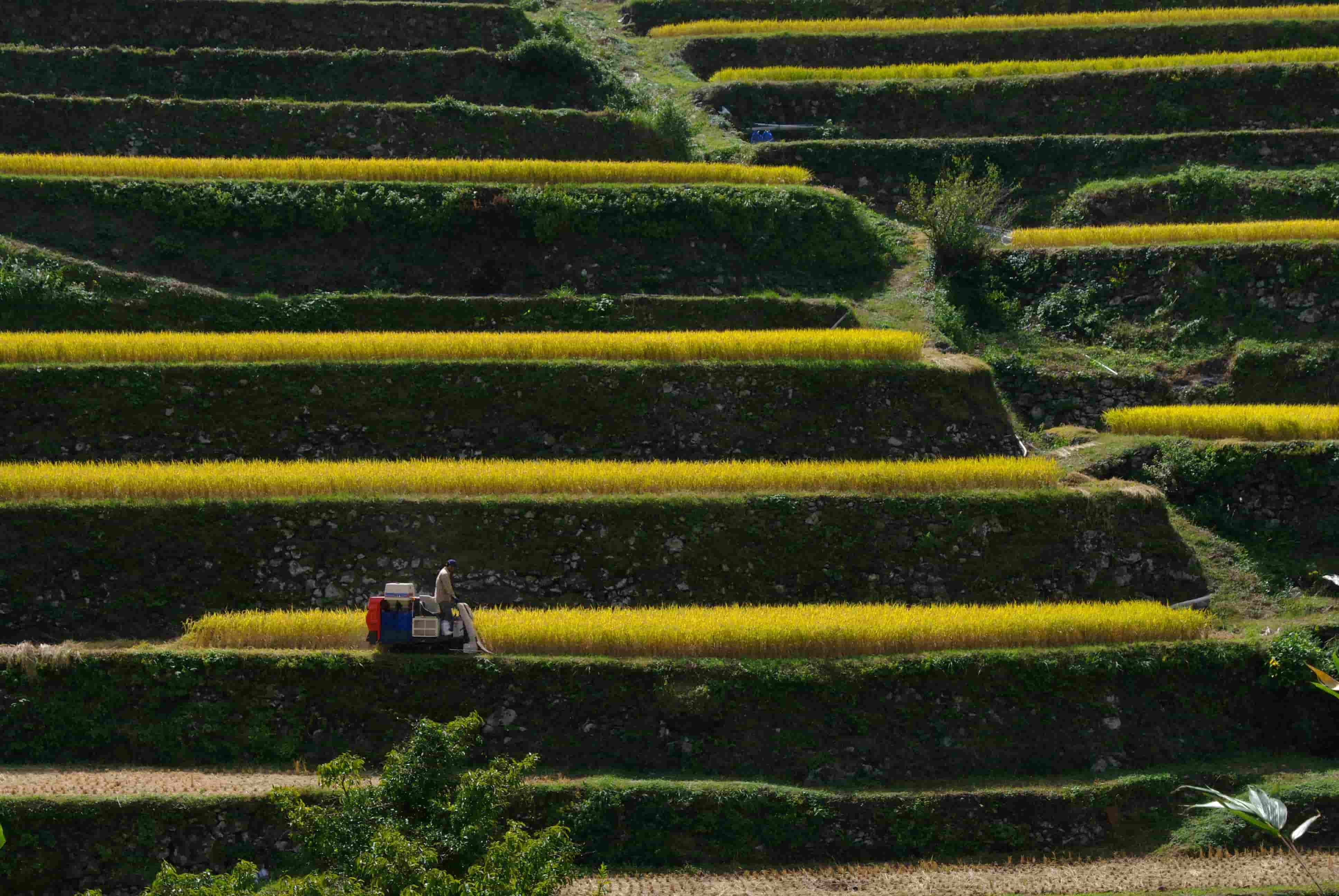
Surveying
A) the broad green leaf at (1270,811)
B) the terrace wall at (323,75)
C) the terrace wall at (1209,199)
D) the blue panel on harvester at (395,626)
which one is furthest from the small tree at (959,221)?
the broad green leaf at (1270,811)

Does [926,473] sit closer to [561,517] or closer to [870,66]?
[561,517]

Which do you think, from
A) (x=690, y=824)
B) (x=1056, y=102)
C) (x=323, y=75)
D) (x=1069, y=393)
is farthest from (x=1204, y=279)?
(x=323, y=75)

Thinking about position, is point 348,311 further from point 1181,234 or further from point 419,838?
point 1181,234

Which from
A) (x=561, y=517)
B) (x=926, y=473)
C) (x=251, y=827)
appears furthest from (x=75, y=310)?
(x=926, y=473)

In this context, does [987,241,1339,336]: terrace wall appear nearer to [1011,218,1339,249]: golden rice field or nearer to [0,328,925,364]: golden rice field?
[1011,218,1339,249]: golden rice field

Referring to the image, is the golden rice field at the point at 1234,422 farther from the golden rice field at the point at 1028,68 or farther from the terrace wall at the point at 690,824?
the golden rice field at the point at 1028,68

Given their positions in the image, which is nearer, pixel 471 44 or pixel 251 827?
pixel 251 827
